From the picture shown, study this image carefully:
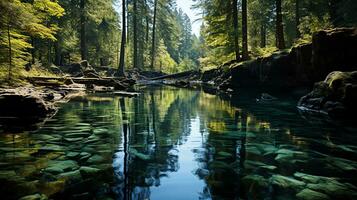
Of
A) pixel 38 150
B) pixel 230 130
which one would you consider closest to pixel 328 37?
pixel 230 130

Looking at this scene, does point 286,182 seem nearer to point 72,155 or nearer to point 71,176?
point 71,176

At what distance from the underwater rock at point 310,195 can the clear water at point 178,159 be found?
0.01 meters

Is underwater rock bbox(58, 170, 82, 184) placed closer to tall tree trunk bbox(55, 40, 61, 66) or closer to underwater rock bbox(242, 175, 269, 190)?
underwater rock bbox(242, 175, 269, 190)

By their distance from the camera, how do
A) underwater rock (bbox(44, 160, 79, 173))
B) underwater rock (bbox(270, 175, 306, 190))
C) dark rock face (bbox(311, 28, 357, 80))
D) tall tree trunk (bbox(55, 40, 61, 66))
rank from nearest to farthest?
underwater rock (bbox(270, 175, 306, 190)), underwater rock (bbox(44, 160, 79, 173)), dark rock face (bbox(311, 28, 357, 80)), tall tree trunk (bbox(55, 40, 61, 66))

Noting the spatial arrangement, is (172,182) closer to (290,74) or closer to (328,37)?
(328,37)

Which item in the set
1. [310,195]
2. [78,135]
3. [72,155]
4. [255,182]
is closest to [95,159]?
[72,155]

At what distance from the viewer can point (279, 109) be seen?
12.9 m

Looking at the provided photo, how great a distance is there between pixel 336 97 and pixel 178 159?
7.54 metres

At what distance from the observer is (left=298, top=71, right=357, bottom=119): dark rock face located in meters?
10.6

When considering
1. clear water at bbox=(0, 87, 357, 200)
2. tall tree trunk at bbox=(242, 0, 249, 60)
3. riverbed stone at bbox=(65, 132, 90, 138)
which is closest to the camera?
clear water at bbox=(0, 87, 357, 200)

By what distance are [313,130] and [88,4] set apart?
90.1 feet

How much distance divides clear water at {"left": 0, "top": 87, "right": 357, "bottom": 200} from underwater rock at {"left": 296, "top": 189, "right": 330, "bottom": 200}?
0.01m

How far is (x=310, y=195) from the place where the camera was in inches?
168

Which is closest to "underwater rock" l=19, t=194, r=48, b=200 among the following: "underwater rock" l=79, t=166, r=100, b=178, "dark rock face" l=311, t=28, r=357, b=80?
"underwater rock" l=79, t=166, r=100, b=178
